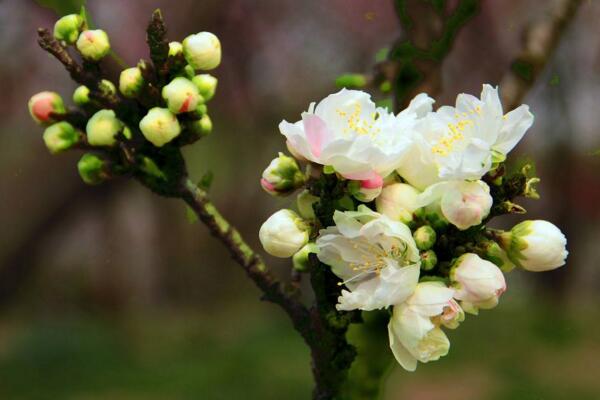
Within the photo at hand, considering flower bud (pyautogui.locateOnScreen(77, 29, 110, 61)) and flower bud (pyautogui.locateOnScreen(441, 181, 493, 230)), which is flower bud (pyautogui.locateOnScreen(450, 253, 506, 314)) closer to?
flower bud (pyautogui.locateOnScreen(441, 181, 493, 230))

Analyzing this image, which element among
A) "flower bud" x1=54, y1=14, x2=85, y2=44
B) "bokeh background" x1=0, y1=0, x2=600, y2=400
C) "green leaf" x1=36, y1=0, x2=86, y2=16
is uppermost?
"green leaf" x1=36, y1=0, x2=86, y2=16

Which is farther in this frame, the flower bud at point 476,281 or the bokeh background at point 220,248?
the bokeh background at point 220,248

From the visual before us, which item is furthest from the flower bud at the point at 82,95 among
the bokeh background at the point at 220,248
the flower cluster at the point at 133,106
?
the bokeh background at the point at 220,248

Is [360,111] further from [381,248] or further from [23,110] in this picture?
[23,110]

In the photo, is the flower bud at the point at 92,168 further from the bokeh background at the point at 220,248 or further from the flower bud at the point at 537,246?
the bokeh background at the point at 220,248

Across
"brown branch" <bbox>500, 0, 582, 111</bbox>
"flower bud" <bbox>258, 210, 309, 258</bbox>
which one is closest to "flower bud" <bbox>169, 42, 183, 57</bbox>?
"flower bud" <bbox>258, 210, 309, 258</bbox>
